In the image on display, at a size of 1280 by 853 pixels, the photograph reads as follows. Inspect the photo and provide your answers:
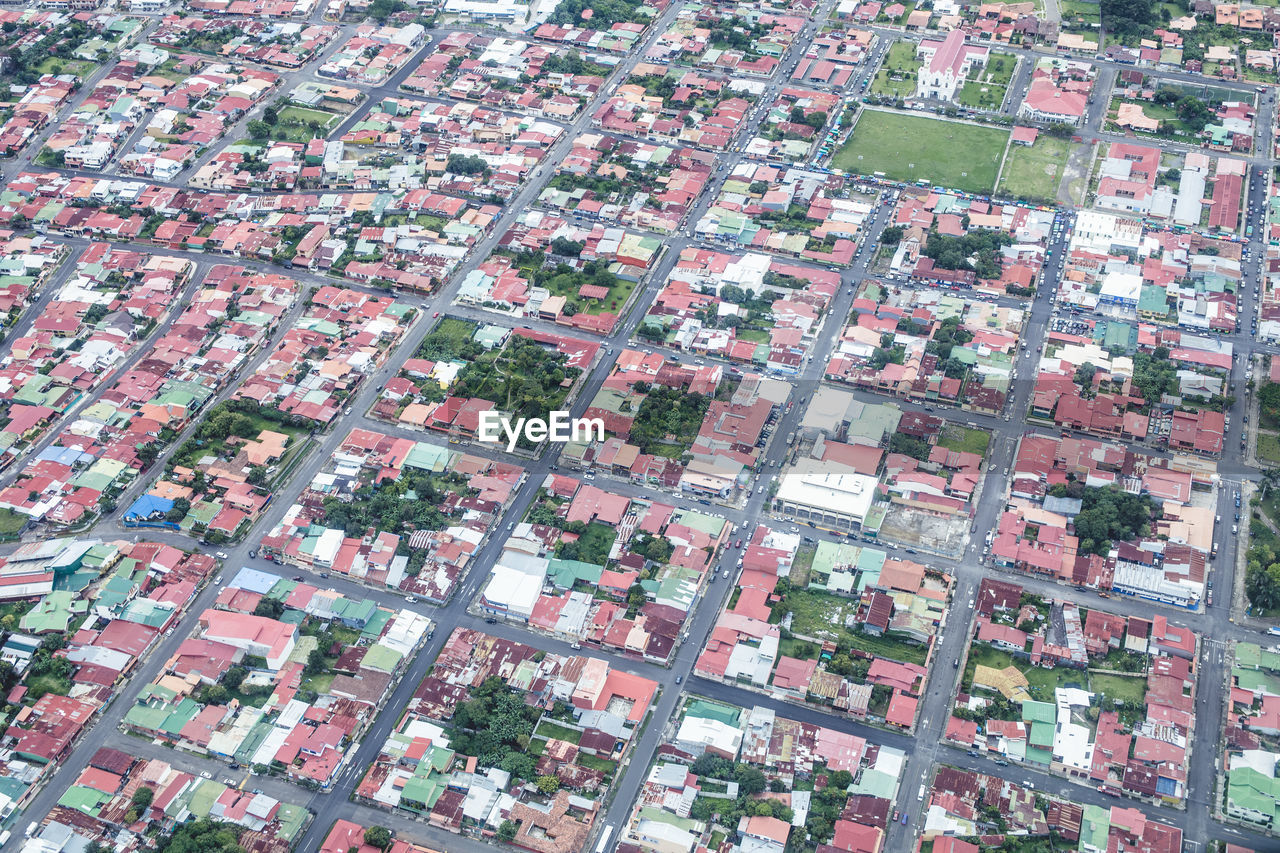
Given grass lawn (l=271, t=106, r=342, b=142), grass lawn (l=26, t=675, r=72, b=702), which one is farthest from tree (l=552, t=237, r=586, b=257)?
grass lawn (l=26, t=675, r=72, b=702)

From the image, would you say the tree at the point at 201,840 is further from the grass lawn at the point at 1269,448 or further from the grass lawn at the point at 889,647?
the grass lawn at the point at 1269,448

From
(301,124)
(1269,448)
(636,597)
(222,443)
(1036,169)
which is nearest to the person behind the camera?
(636,597)

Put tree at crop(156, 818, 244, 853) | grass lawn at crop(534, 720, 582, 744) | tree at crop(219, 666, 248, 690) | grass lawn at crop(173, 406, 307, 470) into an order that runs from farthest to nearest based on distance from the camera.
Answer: grass lawn at crop(173, 406, 307, 470), tree at crop(219, 666, 248, 690), grass lawn at crop(534, 720, 582, 744), tree at crop(156, 818, 244, 853)

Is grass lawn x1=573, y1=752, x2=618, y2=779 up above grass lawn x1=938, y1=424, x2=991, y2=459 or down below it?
below

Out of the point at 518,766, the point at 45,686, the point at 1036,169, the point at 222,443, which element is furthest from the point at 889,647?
the point at 1036,169

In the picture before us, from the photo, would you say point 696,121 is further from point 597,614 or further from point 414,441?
point 597,614

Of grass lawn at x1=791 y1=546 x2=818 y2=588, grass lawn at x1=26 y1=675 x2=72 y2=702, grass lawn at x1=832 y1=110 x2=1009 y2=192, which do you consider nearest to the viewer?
grass lawn at x1=26 y1=675 x2=72 y2=702

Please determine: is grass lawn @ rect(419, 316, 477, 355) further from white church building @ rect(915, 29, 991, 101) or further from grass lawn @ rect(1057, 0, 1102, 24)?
grass lawn @ rect(1057, 0, 1102, 24)

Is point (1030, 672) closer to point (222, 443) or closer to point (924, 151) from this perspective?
point (222, 443)
